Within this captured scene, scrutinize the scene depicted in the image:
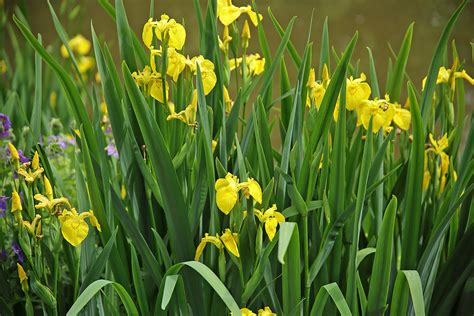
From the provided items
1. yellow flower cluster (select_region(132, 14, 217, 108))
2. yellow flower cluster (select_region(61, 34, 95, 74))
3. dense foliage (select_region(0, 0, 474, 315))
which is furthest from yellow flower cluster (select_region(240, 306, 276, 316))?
yellow flower cluster (select_region(61, 34, 95, 74))

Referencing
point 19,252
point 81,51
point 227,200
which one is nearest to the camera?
point 227,200

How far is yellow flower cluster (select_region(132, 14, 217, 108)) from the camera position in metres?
1.24

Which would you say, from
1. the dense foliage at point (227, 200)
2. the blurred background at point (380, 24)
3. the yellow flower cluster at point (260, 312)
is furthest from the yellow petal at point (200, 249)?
the blurred background at point (380, 24)

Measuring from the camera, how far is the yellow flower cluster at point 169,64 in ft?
4.07

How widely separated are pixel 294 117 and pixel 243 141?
0.44 ft

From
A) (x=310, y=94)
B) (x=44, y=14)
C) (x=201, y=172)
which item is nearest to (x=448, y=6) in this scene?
(x=44, y=14)

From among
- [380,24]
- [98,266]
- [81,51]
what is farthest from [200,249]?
[380,24]

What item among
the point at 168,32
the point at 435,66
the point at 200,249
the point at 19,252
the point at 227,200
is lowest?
the point at 19,252

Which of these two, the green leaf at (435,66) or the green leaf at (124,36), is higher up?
the green leaf at (124,36)

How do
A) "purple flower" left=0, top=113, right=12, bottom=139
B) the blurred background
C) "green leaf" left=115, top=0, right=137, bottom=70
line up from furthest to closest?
the blurred background
"purple flower" left=0, top=113, right=12, bottom=139
"green leaf" left=115, top=0, right=137, bottom=70

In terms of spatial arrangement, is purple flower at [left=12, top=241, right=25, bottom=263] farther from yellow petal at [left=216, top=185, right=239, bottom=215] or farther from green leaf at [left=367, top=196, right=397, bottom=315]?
green leaf at [left=367, top=196, right=397, bottom=315]

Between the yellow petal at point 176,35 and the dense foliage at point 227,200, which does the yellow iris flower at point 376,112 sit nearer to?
the dense foliage at point 227,200

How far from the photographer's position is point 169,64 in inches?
49.6

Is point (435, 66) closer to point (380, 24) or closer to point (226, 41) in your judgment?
point (226, 41)
